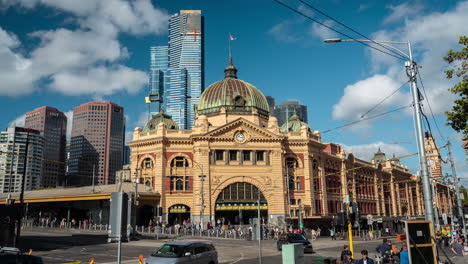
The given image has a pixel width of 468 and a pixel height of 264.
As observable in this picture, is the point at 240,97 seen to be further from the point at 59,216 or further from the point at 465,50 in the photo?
the point at 465,50

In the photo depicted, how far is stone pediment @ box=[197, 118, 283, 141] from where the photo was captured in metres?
61.9

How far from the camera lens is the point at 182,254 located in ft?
59.8

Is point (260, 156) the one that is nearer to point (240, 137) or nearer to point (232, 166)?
point (240, 137)

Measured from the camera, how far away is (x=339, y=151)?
81.5 m

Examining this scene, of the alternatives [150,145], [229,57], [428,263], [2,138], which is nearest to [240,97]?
[229,57]

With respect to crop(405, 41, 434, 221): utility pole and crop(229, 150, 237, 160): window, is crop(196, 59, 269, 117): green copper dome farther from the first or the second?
crop(405, 41, 434, 221): utility pole

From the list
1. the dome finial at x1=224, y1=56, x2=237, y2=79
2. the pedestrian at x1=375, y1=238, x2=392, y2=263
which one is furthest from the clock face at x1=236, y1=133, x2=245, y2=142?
the pedestrian at x1=375, y1=238, x2=392, y2=263

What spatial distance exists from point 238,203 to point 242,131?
442 inches

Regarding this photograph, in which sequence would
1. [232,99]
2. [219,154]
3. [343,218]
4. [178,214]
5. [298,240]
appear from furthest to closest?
[232,99] < [178,214] < [219,154] < [298,240] < [343,218]

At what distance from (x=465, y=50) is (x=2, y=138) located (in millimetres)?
134584

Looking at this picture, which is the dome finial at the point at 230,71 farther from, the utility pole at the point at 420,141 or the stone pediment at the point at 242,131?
the utility pole at the point at 420,141

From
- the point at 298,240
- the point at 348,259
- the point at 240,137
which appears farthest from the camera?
the point at 240,137

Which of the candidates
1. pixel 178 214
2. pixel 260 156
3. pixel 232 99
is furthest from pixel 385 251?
pixel 232 99

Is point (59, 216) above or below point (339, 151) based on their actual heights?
below
